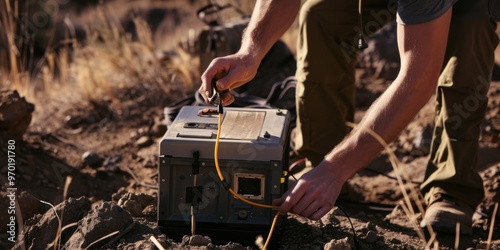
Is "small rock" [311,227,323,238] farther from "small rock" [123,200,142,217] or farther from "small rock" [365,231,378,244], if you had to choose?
"small rock" [123,200,142,217]

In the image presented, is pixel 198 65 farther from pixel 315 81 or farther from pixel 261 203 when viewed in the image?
pixel 261 203

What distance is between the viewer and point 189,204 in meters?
3.21

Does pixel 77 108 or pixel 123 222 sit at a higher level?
pixel 123 222

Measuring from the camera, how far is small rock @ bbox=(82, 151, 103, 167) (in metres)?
5.05

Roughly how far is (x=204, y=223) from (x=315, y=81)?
4.21 ft

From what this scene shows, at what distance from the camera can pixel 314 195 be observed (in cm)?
291

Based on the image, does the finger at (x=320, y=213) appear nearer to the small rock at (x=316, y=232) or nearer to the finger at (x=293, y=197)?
the finger at (x=293, y=197)

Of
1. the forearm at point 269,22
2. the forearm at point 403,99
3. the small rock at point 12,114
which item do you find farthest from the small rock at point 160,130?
the forearm at point 403,99

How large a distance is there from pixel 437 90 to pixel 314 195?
4.15 ft

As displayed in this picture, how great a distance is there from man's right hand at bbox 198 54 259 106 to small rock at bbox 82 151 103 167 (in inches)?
76.1

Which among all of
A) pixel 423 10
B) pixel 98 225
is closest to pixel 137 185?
pixel 98 225

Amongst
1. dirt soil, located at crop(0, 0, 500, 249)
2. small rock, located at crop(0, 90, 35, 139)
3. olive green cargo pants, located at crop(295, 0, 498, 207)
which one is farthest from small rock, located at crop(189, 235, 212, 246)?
small rock, located at crop(0, 90, 35, 139)

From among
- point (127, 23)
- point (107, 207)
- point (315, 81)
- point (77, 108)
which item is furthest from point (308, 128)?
point (127, 23)

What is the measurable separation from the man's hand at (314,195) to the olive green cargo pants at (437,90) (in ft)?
3.70
